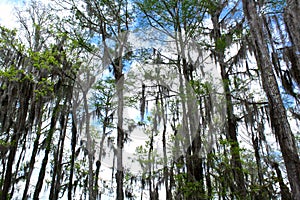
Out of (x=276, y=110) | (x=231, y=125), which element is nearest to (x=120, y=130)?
(x=231, y=125)

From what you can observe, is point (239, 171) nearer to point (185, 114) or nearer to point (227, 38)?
point (185, 114)

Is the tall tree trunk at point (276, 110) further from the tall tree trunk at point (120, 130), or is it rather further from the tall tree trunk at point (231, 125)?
the tall tree trunk at point (120, 130)

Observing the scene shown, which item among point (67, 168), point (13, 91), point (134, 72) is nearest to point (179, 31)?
point (134, 72)

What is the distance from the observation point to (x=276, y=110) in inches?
172

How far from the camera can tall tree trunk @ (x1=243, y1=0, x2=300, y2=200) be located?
387 centimetres

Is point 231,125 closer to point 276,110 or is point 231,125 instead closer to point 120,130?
point 276,110

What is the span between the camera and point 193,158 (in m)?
6.76

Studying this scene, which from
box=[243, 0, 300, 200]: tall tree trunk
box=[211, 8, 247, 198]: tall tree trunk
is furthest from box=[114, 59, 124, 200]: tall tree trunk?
box=[243, 0, 300, 200]: tall tree trunk

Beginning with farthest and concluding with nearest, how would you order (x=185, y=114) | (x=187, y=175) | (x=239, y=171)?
(x=185, y=114) → (x=187, y=175) → (x=239, y=171)

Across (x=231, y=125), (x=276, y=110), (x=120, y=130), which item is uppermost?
(x=120, y=130)

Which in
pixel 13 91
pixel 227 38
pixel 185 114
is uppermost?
pixel 227 38

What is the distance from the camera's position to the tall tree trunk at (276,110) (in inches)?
152

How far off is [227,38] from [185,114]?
2829 mm

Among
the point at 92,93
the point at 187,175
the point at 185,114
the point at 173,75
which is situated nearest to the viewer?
the point at 187,175
